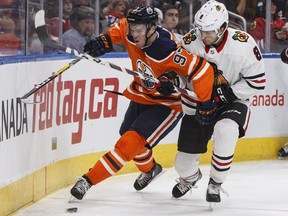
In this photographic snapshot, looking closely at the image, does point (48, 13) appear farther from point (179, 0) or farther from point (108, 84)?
point (179, 0)

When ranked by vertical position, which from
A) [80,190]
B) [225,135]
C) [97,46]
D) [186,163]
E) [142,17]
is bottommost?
[80,190]

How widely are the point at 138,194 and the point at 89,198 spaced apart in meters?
0.35

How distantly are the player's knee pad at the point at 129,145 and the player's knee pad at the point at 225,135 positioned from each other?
43cm

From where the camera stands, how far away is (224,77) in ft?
17.0

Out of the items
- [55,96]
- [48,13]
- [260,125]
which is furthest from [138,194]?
Answer: [260,125]

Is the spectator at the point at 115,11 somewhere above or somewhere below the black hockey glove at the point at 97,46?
below

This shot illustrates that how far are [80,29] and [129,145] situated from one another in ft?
5.31

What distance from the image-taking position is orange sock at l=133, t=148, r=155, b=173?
5549 mm

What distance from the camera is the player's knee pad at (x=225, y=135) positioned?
16.6 feet

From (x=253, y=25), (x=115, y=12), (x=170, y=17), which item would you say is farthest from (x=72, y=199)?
(x=253, y=25)

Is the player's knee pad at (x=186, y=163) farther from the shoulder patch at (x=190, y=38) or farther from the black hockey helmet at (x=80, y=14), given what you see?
the black hockey helmet at (x=80, y=14)

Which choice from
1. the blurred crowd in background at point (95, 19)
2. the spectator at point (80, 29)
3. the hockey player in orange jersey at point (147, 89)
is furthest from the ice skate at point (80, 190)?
the spectator at point (80, 29)

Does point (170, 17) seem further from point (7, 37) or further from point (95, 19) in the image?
point (7, 37)

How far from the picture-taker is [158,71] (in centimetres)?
521
